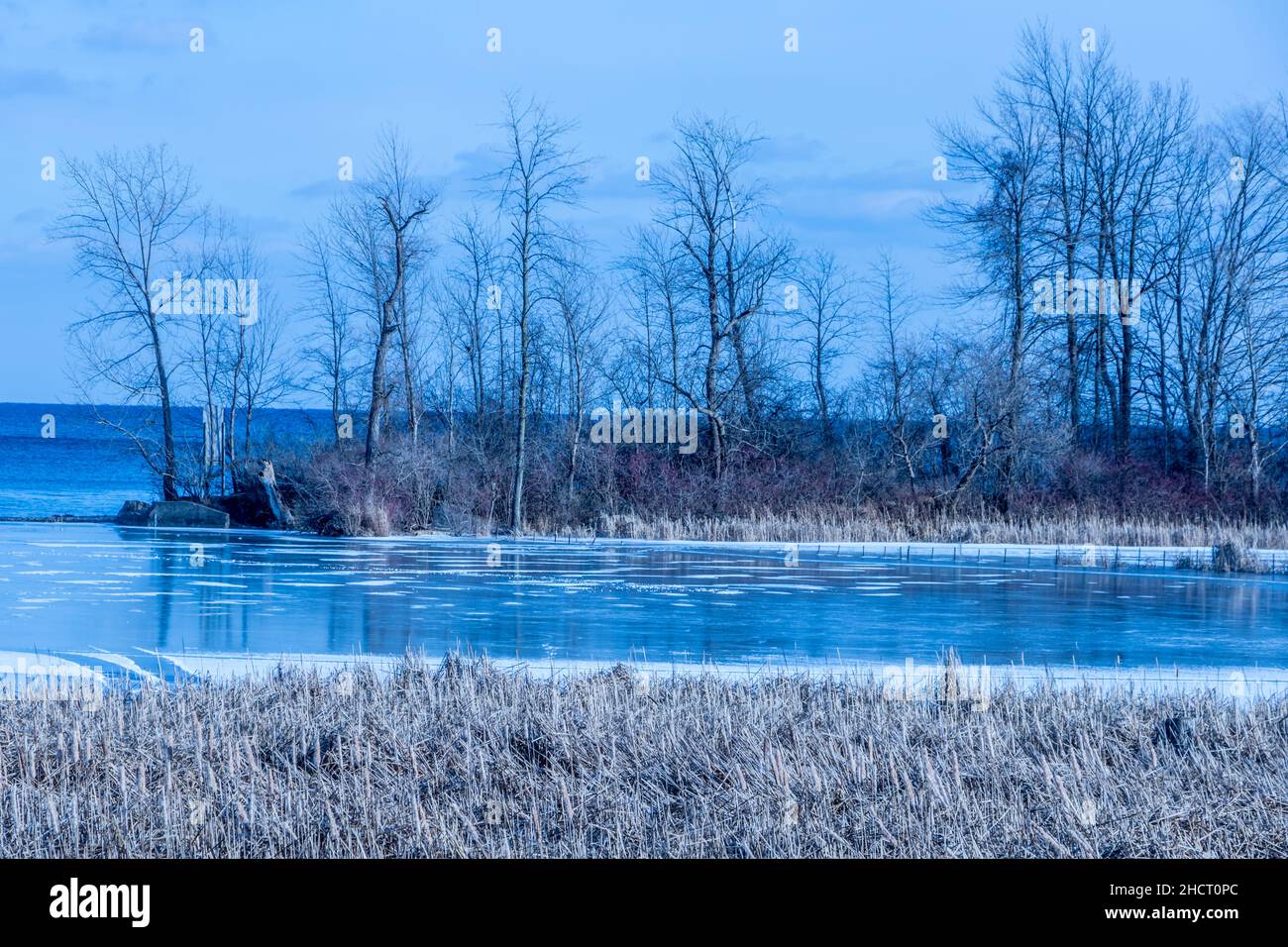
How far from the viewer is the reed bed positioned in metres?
5.55

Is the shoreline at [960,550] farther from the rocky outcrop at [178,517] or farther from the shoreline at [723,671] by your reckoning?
the shoreline at [723,671]

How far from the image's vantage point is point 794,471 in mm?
33812

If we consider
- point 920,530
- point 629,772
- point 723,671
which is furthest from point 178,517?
point 629,772

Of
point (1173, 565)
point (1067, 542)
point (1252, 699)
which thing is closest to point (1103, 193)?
point (1067, 542)

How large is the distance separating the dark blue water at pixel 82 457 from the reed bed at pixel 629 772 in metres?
25.6

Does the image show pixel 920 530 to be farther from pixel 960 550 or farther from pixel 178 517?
pixel 178 517

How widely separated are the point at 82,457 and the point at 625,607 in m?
88.9

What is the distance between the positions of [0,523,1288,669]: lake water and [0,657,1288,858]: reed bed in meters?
2.65

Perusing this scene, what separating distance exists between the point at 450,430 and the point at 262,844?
3065cm

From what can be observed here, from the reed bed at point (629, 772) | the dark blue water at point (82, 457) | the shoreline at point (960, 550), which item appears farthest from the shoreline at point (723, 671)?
the dark blue water at point (82, 457)

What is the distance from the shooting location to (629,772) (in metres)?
6.59

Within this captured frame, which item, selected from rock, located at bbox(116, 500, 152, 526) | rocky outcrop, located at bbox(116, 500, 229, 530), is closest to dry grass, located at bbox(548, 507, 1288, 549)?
rocky outcrop, located at bbox(116, 500, 229, 530)

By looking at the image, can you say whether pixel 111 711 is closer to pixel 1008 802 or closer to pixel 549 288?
pixel 1008 802

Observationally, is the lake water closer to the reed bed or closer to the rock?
the reed bed
